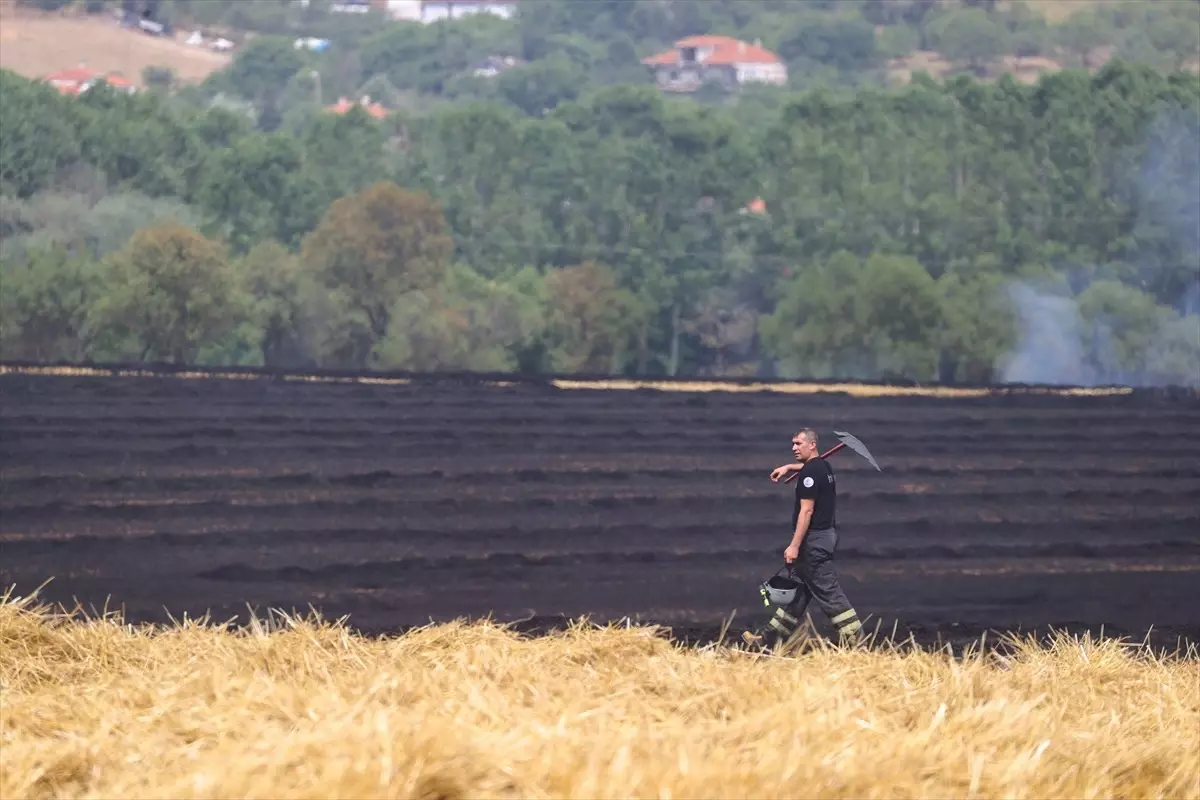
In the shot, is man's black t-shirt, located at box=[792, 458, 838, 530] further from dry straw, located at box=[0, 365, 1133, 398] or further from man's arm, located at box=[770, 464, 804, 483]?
dry straw, located at box=[0, 365, 1133, 398]

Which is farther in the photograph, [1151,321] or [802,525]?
[1151,321]

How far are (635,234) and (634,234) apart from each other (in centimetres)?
5

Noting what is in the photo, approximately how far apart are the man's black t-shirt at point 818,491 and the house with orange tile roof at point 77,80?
51.7 meters

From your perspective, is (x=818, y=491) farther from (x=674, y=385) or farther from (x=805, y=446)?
(x=674, y=385)

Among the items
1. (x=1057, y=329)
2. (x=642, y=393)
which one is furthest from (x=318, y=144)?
(x=642, y=393)

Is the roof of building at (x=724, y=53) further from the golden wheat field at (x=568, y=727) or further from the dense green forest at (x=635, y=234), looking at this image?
the golden wheat field at (x=568, y=727)

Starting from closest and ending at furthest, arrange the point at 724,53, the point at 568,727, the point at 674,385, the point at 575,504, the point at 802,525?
the point at 568,727 < the point at 802,525 < the point at 575,504 < the point at 674,385 < the point at 724,53

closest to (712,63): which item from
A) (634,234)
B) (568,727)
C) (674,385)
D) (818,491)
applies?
(634,234)

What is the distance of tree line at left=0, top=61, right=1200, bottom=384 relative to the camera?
44.8 m

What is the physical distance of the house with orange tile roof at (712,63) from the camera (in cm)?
8700

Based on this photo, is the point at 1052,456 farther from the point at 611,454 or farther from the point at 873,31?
the point at 873,31

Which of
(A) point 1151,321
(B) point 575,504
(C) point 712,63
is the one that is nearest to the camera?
(B) point 575,504

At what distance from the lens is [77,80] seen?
62344mm

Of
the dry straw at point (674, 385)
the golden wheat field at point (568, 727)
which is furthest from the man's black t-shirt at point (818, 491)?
the dry straw at point (674, 385)
